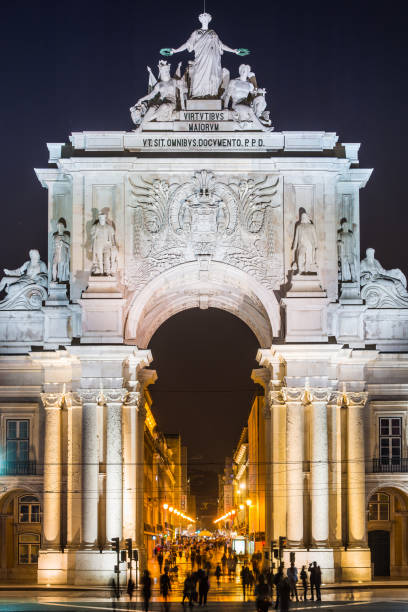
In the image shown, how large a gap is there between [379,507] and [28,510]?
55.1 feet

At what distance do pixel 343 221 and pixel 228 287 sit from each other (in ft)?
20.2

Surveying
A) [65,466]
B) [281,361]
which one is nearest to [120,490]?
[65,466]

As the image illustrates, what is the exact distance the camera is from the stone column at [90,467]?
53188mm

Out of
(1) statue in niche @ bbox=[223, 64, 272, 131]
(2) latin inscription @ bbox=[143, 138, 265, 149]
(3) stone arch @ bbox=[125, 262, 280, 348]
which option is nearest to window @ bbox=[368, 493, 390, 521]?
(3) stone arch @ bbox=[125, 262, 280, 348]

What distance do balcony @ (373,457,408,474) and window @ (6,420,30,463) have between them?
52.6 ft

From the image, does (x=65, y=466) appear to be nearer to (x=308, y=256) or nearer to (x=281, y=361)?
(x=281, y=361)

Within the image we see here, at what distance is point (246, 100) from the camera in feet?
188

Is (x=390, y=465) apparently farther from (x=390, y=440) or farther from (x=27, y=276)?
(x=27, y=276)

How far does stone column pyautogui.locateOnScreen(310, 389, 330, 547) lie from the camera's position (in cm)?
5309

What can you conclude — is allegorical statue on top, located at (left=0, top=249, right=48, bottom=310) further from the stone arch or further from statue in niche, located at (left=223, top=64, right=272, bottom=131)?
statue in niche, located at (left=223, top=64, right=272, bottom=131)

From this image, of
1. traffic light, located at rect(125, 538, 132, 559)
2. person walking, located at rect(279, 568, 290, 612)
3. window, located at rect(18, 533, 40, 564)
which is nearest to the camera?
person walking, located at rect(279, 568, 290, 612)

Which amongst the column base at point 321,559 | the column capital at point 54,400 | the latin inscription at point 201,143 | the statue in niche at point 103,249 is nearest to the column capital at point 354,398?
the column base at point 321,559

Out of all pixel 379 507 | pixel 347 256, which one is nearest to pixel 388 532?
pixel 379 507

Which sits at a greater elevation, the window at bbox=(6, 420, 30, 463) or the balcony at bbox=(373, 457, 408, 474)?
the window at bbox=(6, 420, 30, 463)
